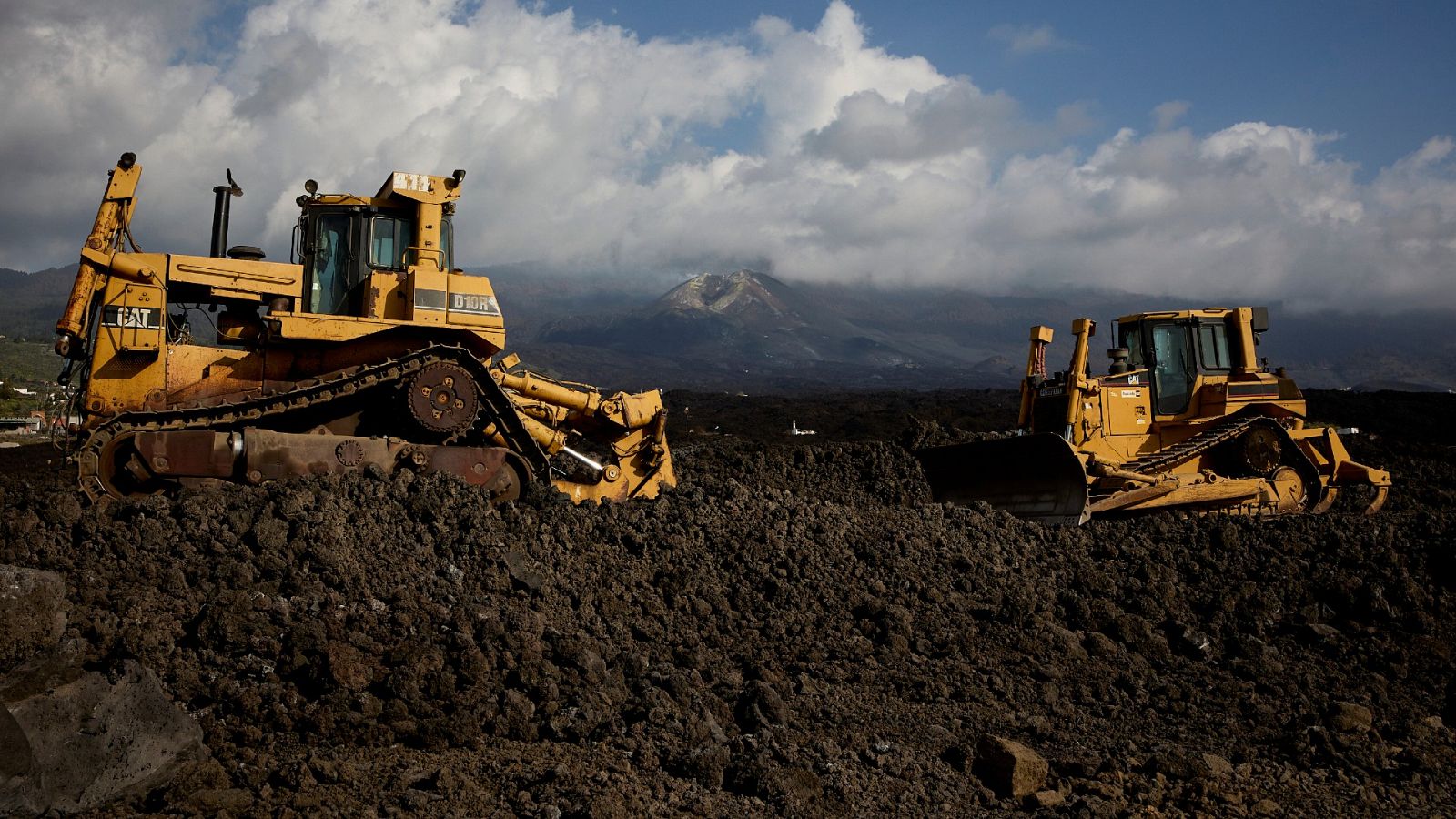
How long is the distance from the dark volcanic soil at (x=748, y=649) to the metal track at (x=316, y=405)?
87cm

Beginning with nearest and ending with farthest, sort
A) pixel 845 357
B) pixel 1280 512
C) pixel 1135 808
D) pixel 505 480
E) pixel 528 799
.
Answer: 1. pixel 528 799
2. pixel 1135 808
3. pixel 505 480
4. pixel 1280 512
5. pixel 845 357

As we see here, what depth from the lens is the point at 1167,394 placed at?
45.0 feet

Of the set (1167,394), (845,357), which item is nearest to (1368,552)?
(1167,394)

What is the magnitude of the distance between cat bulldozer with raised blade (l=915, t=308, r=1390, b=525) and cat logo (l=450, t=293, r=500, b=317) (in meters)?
6.21

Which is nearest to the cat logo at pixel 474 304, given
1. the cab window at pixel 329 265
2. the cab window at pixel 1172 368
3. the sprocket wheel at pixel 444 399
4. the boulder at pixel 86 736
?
the sprocket wheel at pixel 444 399

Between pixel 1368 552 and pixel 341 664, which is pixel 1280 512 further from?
pixel 341 664

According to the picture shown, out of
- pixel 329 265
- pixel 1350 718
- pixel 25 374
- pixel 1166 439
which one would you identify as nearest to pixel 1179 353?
pixel 1166 439

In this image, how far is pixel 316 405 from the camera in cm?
927

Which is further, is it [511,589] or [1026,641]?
[1026,641]

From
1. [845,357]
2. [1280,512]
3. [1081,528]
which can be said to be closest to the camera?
[1081,528]

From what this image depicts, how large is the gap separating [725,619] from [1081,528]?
4.72 metres

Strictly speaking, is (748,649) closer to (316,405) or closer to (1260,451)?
(316,405)

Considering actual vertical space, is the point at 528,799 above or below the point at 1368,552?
below

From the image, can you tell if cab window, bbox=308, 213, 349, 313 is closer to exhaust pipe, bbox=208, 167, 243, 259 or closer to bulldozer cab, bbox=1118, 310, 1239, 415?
exhaust pipe, bbox=208, 167, 243, 259
